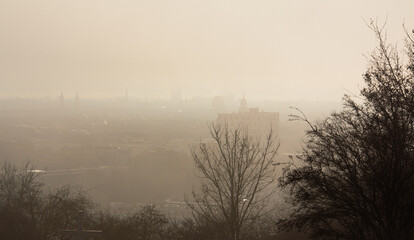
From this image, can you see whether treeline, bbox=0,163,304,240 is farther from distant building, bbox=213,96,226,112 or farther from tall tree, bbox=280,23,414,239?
distant building, bbox=213,96,226,112

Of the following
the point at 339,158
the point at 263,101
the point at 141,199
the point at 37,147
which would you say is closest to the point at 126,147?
the point at 37,147

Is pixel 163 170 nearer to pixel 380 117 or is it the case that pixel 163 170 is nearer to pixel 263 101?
pixel 380 117

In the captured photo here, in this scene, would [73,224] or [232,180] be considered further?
[73,224]

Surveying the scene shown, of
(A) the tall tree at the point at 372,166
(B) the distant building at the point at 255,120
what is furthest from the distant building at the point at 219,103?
(A) the tall tree at the point at 372,166

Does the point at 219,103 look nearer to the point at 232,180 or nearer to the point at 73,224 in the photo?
the point at 73,224

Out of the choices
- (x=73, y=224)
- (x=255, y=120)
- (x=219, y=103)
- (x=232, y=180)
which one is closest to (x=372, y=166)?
(x=232, y=180)

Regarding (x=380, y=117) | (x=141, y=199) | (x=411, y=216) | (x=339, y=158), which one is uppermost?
(x=380, y=117)

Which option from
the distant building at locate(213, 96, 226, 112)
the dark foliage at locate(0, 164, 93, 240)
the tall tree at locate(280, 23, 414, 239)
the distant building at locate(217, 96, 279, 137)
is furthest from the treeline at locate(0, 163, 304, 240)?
the distant building at locate(213, 96, 226, 112)

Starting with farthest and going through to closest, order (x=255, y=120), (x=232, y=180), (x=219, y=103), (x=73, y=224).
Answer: (x=219, y=103) → (x=255, y=120) → (x=73, y=224) → (x=232, y=180)
